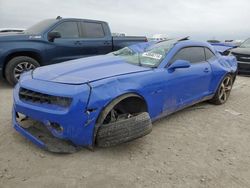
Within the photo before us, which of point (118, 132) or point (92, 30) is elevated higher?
point (92, 30)

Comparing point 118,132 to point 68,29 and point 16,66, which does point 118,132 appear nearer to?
point 16,66

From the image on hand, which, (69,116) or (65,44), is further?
(65,44)

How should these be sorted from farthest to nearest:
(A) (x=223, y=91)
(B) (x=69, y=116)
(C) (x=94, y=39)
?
(C) (x=94, y=39)
(A) (x=223, y=91)
(B) (x=69, y=116)

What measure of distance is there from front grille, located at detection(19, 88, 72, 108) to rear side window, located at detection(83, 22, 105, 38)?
459 cm

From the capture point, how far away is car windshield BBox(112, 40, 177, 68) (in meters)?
4.21

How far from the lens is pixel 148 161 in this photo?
11.0 feet

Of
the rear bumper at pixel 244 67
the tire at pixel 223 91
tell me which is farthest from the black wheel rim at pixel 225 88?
the rear bumper at pixel 244 67

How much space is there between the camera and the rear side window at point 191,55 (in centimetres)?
456

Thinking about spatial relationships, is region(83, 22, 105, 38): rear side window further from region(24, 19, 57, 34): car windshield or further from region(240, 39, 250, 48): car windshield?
region(240, 39, 250, 48): car windshield

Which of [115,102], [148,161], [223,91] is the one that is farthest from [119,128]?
[223,91]

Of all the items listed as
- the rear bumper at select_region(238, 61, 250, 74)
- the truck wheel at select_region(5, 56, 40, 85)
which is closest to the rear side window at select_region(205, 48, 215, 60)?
A: the truck wheel at select_region(5, 56, 40, 85)

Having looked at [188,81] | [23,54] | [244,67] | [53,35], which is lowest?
[244,67]

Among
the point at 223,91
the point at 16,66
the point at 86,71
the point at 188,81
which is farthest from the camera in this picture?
the point at 16,66

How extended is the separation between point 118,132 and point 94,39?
5159 mm
